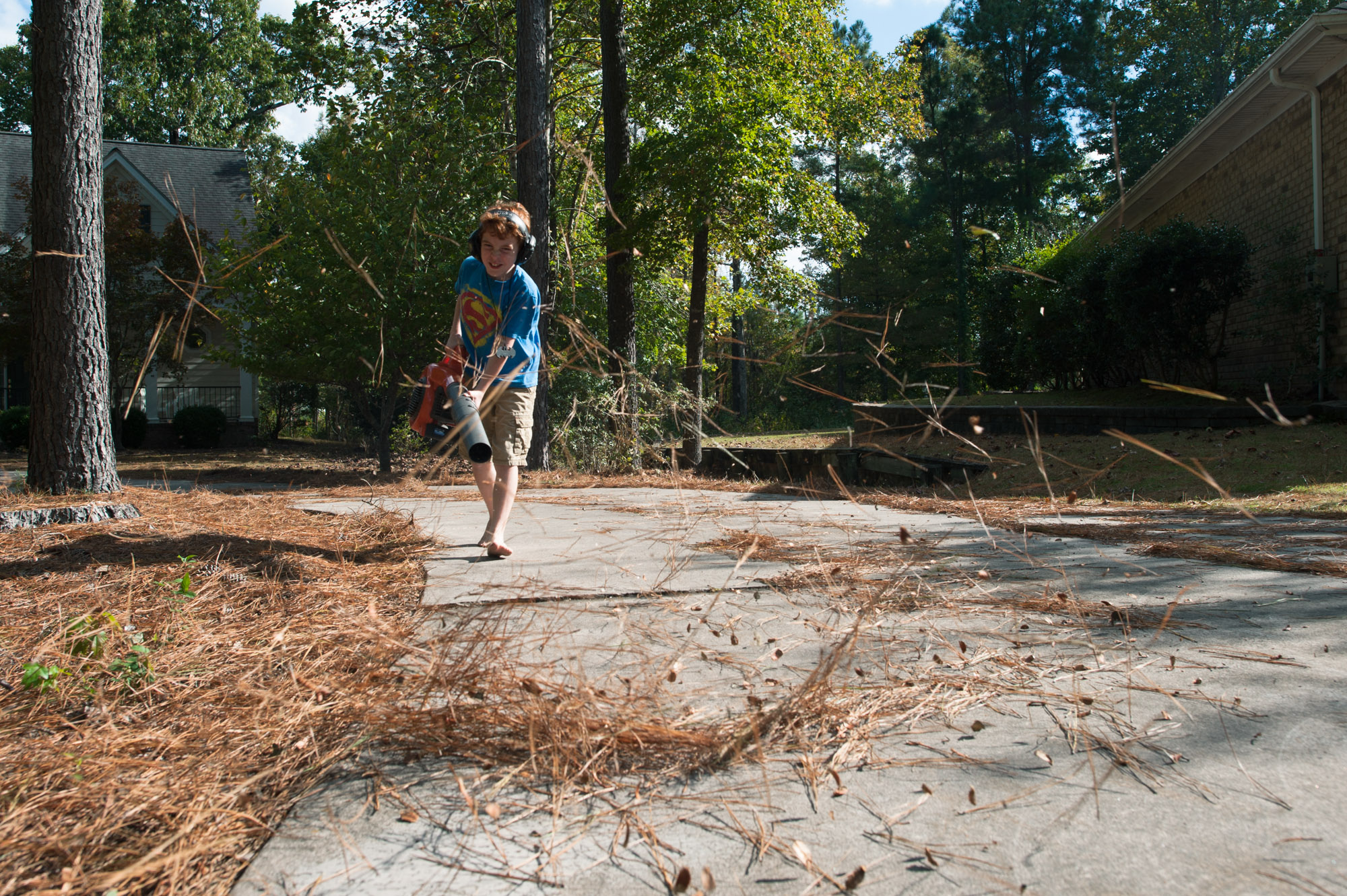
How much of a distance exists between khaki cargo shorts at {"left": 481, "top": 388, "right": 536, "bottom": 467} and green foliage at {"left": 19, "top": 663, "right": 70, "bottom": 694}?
2047mm

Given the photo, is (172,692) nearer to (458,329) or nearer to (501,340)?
(501,340)

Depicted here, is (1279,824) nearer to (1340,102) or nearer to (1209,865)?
(1209,865)

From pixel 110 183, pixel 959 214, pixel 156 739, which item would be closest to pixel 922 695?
pixel 156 739

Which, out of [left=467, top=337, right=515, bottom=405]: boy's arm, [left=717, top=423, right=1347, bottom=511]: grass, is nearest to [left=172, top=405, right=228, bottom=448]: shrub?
[left=717, top=423, right=1347, bottom=511]: grass

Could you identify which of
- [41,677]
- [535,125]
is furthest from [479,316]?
[535,125]

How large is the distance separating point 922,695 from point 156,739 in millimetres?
1516

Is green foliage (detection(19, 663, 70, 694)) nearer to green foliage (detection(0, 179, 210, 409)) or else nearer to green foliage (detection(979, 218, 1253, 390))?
green foliage (detection(979, 218, 1253, 390))

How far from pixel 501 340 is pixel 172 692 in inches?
83.3

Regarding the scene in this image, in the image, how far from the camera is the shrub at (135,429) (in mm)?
19062

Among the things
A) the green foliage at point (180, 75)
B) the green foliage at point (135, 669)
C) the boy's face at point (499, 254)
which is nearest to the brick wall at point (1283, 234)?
the boy's face at point (499, 254)

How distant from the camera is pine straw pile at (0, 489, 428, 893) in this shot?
1.22 m

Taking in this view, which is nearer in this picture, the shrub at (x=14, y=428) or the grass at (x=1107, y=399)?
the grass at (x=1107, y=399)

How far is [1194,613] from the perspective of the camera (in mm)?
2465

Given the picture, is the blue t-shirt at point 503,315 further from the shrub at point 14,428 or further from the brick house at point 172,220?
the brick house at point 172,220
